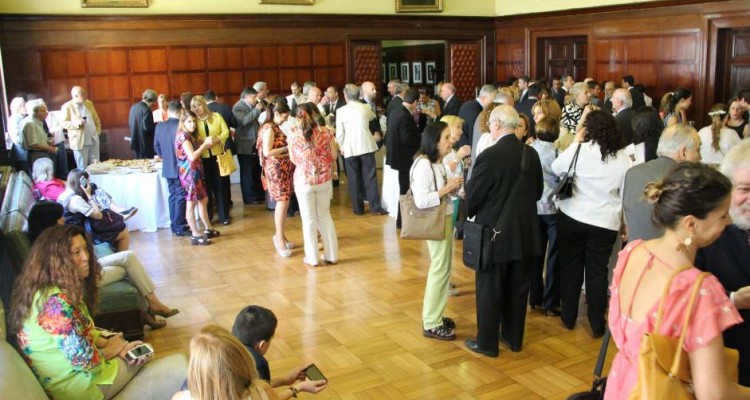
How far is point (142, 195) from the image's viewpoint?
26.8ft

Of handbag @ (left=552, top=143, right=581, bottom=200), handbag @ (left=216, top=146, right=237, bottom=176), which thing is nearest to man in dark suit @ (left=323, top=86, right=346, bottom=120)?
handbag @ (left=216, top=146, right=237, bottom=176)

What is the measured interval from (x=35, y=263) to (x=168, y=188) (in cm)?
486

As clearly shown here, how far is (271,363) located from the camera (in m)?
4.54

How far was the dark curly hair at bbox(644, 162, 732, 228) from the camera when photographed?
2100 mm

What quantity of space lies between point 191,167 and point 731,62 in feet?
29.0

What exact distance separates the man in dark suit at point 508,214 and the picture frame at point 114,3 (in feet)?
31.1

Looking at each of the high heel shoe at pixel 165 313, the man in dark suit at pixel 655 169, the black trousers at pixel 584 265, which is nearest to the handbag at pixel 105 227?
the high heel shoe at pixel 165 313

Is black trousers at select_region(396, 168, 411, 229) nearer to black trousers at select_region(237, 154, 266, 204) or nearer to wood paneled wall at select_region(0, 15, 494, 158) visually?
black trousers at select_region(237, 154, 266, 204)

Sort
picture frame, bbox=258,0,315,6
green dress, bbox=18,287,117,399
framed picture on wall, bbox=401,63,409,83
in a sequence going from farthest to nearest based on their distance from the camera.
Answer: framed picture on wall, bbox=401,63,409,83 → picture frame, bbox=258,0,315,6 → green dress, bbox=18,287,117,399

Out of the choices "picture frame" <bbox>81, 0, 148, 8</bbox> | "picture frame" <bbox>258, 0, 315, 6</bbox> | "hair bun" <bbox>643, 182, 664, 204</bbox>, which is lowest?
"hair bun" <bbox>643, 182, 664, 204</bbox>

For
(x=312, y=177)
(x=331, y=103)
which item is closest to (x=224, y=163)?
(x=312, y=177)

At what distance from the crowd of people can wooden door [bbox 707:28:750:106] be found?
131 inches

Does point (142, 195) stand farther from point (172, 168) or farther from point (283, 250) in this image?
point (283, 250)

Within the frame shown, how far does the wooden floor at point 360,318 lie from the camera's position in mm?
4211
